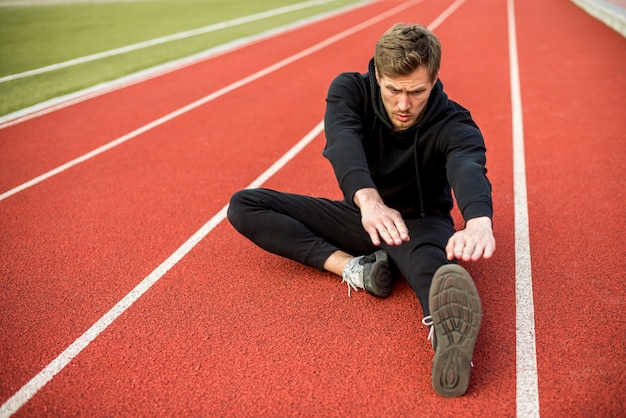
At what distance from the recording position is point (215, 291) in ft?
12.3

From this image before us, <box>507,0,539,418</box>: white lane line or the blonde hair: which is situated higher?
the blonde hair

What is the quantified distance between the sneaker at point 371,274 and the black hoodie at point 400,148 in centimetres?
34

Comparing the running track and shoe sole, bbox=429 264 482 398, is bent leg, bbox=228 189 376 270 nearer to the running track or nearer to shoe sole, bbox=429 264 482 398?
the running track

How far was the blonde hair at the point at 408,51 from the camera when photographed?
3.08 meters

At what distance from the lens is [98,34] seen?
1577 cm

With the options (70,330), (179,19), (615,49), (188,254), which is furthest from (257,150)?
(179,19)

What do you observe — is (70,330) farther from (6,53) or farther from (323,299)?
(6,53)

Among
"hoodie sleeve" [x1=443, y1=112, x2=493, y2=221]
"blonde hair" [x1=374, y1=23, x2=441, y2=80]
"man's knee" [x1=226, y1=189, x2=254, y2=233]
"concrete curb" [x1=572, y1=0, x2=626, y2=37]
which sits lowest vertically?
"concrete curb" [x1=572, y1=0, x2=626, y2=37]

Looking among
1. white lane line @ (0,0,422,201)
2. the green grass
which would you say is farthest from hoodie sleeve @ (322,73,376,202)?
the green grass

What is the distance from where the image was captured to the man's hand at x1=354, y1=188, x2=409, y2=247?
2887 mm

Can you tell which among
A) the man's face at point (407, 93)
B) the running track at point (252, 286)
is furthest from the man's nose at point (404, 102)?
the running track at point (252, 286)

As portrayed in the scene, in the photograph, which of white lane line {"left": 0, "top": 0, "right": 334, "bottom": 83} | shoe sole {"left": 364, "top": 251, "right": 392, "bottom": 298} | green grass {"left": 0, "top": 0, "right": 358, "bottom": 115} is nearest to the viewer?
shoe sole {"left": 364, "top": 251, "right": 392, "bottom": 298}

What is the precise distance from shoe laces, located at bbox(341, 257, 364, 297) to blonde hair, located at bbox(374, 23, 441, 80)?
113 centimetres

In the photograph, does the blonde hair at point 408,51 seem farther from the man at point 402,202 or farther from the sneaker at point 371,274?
the sneaker at point 371,274
